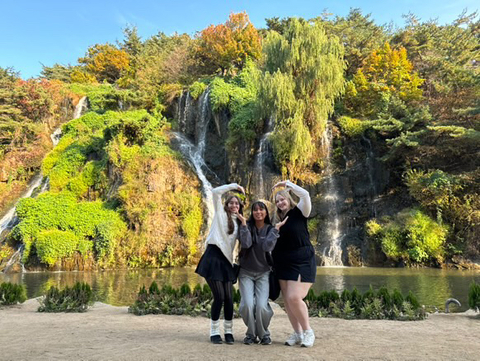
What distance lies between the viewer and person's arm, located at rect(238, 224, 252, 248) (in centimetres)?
441

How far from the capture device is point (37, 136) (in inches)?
1089

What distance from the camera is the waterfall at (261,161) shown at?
20406 millimetres

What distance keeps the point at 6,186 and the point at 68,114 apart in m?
10.1

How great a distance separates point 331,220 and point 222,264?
15434 millimetres

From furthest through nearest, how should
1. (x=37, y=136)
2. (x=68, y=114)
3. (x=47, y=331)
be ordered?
(x=68, y=114) → (x=37, y=136) → (x=47, y=331)

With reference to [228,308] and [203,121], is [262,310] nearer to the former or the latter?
[228,308]

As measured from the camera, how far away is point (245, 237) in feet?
14.6

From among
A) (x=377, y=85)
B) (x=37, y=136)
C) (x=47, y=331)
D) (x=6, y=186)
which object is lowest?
(x=47, y=331)

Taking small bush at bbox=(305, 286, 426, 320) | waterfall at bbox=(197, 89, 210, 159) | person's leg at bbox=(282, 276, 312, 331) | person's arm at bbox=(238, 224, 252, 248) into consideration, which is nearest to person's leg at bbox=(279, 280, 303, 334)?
person's leg at bbox=(282, 276, 312, 331)

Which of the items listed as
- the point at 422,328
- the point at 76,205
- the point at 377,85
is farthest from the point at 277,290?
the point at 377,85

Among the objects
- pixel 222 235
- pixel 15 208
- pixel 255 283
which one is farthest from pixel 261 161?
pixel 255 283

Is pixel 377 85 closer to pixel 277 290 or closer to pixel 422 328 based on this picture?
pixel 422 328

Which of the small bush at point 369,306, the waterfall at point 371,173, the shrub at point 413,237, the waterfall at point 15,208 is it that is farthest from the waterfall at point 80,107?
the small bush at point 369,306

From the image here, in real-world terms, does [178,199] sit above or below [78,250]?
above
